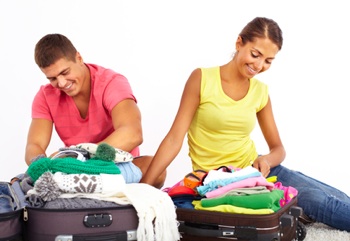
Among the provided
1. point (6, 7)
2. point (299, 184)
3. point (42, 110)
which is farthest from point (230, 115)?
point (6, 7)

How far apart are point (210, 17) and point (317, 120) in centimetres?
102

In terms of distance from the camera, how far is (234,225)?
241 cm

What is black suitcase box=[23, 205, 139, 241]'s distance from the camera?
2.23 m

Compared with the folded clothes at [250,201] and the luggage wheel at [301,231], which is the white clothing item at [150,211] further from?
the luggage wheel at [301,231]

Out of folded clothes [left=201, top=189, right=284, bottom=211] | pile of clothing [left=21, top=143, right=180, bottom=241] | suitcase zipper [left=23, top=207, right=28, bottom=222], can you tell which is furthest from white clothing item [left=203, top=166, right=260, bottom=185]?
suitcase zipper [left=23, top=207, right=28, bottom=222]

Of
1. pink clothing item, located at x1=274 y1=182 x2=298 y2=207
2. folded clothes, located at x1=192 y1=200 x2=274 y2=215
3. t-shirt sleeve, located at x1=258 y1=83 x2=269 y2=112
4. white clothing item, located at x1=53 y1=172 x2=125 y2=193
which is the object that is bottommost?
pink clothing item, located at x1=274 y1=182 x2=298 y2=207

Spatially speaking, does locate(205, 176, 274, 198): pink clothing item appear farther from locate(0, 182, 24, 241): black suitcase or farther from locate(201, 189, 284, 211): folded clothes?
locate(0, 182, 24, 241): black suitcase

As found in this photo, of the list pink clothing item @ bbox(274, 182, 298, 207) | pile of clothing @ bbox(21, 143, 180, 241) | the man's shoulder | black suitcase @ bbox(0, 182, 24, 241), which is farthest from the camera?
the man's shoulder

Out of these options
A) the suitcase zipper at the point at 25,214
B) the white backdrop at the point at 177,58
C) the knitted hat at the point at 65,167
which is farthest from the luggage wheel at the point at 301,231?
the white backdrop at the point at 177,58

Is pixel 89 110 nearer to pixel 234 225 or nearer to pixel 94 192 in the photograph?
pixel 94 192

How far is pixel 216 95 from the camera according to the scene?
9.89ft

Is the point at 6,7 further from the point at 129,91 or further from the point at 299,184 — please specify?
the point at 299,184

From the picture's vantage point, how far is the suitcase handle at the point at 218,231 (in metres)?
2.39

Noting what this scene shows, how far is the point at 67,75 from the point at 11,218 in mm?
982
